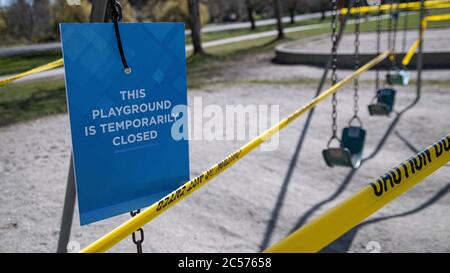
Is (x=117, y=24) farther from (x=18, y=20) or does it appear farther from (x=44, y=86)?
(x=44, y=86)

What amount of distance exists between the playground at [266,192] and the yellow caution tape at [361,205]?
5cm

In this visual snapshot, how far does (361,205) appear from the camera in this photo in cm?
133

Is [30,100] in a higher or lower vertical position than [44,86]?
lower

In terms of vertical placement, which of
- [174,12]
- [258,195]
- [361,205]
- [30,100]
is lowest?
[258,195]

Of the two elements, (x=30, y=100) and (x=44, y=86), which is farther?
(x=44, y=86)

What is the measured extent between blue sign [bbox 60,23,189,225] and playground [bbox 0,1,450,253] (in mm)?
284

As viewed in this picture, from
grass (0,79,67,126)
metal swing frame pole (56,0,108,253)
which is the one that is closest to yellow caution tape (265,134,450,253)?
metal swing frame pole (56,0,108,253)

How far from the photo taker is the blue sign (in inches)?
58.8

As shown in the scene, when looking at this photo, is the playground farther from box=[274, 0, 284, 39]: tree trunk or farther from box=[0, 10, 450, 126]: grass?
box=[274, 0, 284, 39]: tree trunk

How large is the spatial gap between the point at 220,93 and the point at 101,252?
8119 mm

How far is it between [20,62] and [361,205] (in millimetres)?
5098

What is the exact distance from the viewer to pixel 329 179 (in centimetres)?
453

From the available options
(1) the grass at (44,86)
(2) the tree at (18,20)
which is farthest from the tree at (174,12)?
(2) the tree at (18,20)
